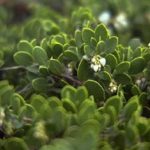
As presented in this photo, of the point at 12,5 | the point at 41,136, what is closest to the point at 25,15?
the point at 12,5

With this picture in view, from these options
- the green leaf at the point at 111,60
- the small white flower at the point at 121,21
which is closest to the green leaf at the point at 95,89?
the green leaf at the point at 111,60

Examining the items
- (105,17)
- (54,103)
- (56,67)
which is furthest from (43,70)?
(105,17)

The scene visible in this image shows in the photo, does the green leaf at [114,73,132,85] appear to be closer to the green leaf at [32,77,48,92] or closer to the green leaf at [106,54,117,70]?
the green leaf at [106,54,117,70]

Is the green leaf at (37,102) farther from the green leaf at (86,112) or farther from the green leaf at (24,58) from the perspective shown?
the green leaf at (24,58)

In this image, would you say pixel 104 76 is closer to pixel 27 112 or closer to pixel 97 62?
pixel 97 62

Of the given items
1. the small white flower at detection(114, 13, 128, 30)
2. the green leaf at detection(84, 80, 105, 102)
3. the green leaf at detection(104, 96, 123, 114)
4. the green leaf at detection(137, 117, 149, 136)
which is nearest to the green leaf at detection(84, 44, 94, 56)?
the green leaf at detection(84, 80, 105, 102)
